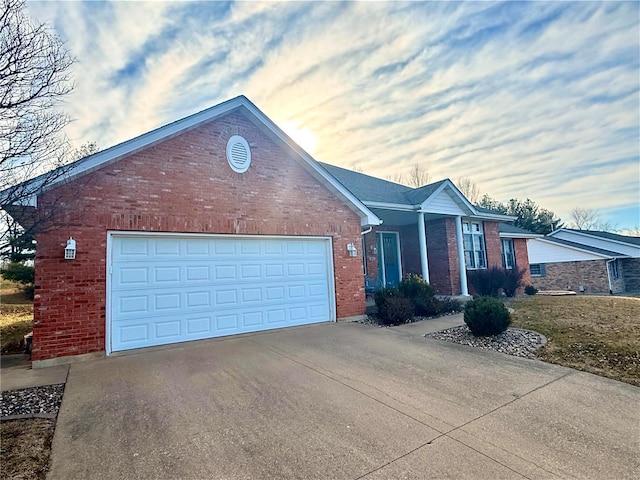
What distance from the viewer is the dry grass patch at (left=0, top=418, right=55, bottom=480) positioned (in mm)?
2848

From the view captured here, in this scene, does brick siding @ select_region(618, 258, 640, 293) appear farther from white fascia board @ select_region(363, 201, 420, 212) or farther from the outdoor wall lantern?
the outdoor wall lantern

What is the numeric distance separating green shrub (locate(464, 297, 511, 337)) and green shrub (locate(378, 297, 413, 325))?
2.13 meters

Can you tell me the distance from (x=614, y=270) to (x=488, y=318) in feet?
89.8

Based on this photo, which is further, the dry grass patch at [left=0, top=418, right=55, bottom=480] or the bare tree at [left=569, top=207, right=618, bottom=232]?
the bare tree at [left=569, top=207, right=618, bottom=232]

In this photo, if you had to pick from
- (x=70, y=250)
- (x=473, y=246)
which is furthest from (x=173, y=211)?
(x=473, y=246)

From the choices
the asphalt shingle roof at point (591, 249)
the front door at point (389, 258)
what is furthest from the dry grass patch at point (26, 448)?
the asphalt shingle roof at point (591, 249)

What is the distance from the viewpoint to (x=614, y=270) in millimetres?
26359

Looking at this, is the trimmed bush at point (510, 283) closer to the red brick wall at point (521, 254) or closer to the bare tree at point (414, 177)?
the red brick wall at point (521, 254)

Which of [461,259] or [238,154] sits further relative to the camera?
[461,259]

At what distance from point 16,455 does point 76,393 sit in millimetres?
1729

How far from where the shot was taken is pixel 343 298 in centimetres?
1001

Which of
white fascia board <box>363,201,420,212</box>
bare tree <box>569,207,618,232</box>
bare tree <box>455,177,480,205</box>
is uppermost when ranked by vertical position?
bare tree <box>455,177,480,205</box>

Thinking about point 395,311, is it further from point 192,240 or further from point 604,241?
point 604,241

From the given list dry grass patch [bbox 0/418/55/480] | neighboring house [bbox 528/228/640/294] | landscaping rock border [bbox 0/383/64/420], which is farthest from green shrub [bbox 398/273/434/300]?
neighboring house [bbox 528/228/640/294]
